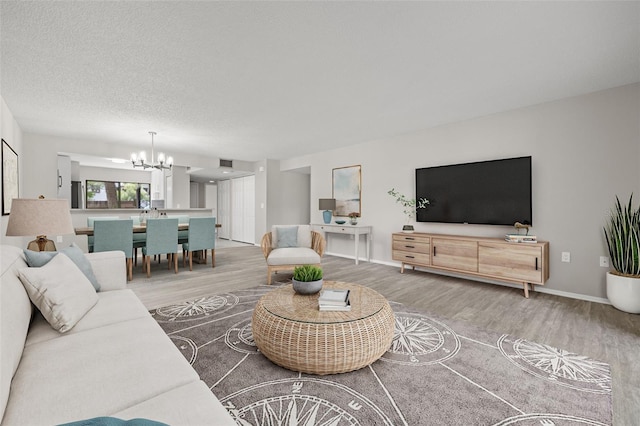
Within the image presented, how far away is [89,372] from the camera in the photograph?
42.9 inches

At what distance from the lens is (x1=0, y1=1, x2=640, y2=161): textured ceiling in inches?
76.0

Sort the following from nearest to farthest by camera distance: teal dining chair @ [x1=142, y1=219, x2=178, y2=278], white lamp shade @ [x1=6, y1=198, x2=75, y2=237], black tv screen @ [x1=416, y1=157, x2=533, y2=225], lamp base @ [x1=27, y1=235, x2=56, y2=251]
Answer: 1. white lamp shade @ [x1=6, y1=198, x2=75, y2=237]
2. lamp base @ [x1=27, y1=235, x2=56, y2=251]
3. black tv screen @ [x1=416, y1=157, x2=533, y2=225]
4. teal dining chair @ [x1=142, y1=219, x2=178, y2=278]

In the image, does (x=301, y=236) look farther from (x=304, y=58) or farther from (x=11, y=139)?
(x=11, y=139)

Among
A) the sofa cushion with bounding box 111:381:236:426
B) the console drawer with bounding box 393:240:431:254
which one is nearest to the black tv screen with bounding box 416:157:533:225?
the console drawer with bounding box 393:240:431:254

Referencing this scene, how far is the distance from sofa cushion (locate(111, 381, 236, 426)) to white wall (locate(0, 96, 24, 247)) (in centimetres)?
400

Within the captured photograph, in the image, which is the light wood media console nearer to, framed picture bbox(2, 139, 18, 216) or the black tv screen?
the black tv screen

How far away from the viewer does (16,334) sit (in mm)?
1138

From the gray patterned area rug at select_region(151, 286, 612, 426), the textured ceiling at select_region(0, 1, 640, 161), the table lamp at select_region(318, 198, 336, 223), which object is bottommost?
the gray patterned area rug at select_region(151, 286, 612, 426)

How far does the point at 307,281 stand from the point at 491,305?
219cm

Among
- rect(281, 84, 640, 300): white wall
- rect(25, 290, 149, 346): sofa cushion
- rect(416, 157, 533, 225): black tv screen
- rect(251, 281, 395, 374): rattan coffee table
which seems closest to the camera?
rect(25, 290, 149, 346): sofa cushion

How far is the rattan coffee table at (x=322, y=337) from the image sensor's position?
167 centimetres

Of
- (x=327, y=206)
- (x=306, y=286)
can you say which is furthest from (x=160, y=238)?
(x=306, y=286)

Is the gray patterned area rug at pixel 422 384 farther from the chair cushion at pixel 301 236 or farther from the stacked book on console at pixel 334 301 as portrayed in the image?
the chair cushion at pixel 301 236

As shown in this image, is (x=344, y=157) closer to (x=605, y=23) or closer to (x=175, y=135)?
(x=175, y=135)
